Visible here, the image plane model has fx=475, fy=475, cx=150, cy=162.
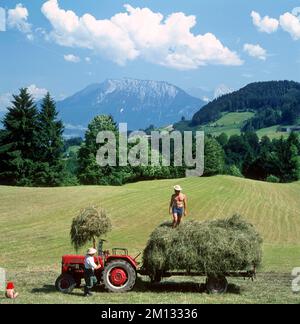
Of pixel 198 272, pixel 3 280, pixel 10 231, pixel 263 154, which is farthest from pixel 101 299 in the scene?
pixel 263 154

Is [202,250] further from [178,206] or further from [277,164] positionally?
[277,164]

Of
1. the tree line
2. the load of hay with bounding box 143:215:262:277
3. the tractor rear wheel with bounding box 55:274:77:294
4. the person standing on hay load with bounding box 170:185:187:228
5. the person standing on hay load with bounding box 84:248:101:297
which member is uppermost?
the tree line

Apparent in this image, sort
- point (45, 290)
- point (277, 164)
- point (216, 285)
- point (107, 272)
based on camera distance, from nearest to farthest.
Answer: point (216, 285) < point (107, 272) < point (45, 290) < point (277, 164)

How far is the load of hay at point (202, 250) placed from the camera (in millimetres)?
15164

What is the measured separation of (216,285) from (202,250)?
1436mm

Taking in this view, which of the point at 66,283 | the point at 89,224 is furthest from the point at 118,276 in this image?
the point at 89,224

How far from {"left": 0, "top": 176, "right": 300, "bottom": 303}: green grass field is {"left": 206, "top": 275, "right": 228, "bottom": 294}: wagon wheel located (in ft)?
1.04

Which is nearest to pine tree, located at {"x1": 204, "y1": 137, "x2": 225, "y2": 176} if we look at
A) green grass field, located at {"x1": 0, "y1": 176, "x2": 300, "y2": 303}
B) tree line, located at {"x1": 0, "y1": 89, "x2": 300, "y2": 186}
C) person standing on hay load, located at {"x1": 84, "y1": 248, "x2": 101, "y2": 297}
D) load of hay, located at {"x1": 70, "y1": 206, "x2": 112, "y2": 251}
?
tree line, located at {"x1": 0, "y1": 89, "x2": 300, "y2": 186}

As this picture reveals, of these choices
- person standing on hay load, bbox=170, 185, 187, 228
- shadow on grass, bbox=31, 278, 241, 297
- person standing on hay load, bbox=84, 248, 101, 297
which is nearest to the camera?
person standing on hay load, bbox=84, 248, 101, 297

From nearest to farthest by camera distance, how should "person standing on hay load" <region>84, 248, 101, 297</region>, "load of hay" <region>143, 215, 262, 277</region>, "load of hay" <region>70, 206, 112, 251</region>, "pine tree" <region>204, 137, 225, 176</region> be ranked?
"load of hay" <region>143, 215, 262, 277</region>, "person standing on hay load" <region>84, 248, 101, 297</region>, "load of hay" <region>70, 206, 112, 251</region>, "pine tree" <region>204, 137, 225, 176</region>

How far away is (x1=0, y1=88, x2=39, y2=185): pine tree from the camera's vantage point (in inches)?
2830

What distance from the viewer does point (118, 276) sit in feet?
52.2

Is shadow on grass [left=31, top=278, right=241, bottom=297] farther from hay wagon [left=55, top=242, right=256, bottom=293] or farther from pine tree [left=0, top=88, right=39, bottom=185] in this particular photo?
pine tree [left=0, top=88, right=39, bottom=185]

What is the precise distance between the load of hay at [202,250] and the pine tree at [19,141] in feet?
194
